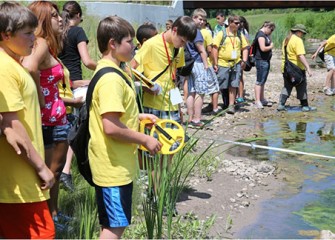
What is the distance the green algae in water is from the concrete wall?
9.40 metres

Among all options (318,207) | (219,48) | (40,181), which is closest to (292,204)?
(318,207)

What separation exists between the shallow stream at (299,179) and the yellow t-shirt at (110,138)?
1.26 metres

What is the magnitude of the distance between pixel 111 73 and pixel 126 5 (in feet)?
40.0

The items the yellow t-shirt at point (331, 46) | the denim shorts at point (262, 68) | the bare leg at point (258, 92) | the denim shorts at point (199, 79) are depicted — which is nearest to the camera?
the denim shorts at point (199, 79)

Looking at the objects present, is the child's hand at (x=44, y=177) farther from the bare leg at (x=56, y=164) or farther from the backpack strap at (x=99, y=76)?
the bare leg at (x=56, y=164)

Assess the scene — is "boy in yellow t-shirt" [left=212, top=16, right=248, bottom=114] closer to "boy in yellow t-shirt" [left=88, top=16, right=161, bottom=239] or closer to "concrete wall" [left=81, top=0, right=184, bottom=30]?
"concrete wall" [left=81, top=0, right=184, bottom=30]

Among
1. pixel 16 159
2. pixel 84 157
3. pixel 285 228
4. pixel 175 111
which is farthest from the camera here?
pixel 175 111

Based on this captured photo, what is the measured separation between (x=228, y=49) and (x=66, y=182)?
5.52 metres

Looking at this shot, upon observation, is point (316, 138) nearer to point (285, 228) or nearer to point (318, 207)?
point (318, 207)

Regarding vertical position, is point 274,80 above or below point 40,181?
below

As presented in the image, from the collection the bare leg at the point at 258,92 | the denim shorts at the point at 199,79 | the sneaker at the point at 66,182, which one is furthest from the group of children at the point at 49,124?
the bare leg at the point at 258,92

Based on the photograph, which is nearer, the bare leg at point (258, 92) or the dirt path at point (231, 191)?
the dirt path at point (231, 191)

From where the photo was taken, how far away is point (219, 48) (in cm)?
952

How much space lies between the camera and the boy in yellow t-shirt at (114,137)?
2.95 metres
